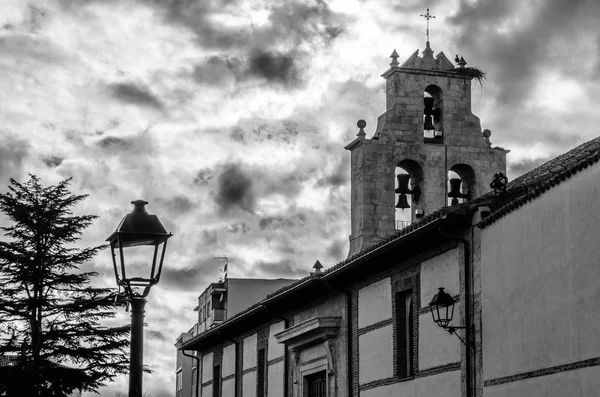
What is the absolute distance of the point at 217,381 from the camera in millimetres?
34812

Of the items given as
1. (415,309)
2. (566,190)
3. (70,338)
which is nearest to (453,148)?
(415,309)

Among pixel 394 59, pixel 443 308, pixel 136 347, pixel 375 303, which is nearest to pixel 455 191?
pixel 394 59

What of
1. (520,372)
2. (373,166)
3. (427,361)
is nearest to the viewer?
(520,372)

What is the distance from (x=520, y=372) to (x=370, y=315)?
663 cm

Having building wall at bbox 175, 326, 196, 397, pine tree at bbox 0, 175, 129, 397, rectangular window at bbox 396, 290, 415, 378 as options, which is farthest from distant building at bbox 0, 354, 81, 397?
building wall at bbox 175, 326, 196, 397

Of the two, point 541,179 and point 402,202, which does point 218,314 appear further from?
point 541,179

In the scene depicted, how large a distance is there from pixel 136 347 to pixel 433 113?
21199 mm

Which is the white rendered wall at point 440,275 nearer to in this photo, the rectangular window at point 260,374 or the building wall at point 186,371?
the rectangular window at point 260,374

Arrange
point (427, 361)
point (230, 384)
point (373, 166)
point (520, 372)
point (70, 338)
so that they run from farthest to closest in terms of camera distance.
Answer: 1. point (70, 338)
2. point (230, 384)
3. point (373, 166)
4. point (427, 361)
5. point (520, 372)

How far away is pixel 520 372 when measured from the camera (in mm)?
15336

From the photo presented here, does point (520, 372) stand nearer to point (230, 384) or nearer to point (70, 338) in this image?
point (230, 384)

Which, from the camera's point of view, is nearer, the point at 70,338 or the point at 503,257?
the point at 503,257

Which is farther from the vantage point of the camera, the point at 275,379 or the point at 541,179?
the point at 275,379

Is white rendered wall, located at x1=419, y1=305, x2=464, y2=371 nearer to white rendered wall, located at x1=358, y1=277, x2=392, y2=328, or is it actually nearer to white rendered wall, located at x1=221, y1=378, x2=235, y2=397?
white rendered wall, located at x1=358, y1=277, x2=392, y2=328
